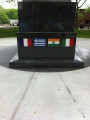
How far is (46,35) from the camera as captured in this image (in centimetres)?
499

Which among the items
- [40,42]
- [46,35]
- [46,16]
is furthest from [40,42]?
[46,16]

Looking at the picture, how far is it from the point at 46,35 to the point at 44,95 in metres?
2.65

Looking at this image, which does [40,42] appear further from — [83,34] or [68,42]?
[83,34]

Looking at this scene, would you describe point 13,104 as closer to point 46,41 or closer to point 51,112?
point 51,112

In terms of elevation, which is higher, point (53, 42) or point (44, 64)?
point (53, 42)

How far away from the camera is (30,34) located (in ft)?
16.3

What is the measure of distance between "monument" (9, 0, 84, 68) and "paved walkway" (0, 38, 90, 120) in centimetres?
65

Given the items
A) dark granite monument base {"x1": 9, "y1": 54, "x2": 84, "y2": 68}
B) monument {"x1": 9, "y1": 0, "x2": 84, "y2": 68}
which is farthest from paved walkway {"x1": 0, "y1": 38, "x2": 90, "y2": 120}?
monument {"x1": 9, "y1": 0, "x2": 84, "y2": 68}

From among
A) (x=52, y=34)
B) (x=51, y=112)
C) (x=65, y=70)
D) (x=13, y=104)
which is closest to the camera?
(x=51, y=112)

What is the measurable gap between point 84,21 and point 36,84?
57.6m

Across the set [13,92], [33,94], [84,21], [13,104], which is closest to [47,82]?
[33,94]

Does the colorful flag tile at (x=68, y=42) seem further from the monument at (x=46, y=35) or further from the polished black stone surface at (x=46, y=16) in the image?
the polished black stone surface at (x=46, y=16)

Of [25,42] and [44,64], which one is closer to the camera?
[44,64]

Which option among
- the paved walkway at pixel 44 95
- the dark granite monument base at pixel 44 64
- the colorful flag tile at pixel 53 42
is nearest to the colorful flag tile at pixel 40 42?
the colorful flag tile at pixel 53 42
